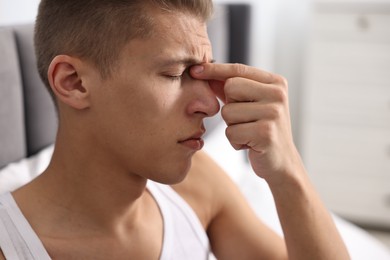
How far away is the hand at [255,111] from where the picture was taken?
3.27ft

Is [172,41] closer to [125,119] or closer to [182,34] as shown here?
[182,34]

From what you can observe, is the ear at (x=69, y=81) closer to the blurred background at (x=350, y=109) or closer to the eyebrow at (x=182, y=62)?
the eyebrow at (x=182, y=62)

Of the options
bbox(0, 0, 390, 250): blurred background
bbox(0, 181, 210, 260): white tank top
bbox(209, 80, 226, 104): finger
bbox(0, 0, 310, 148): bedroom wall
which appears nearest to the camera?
bbox(0, 181, 210, 260): white tank top

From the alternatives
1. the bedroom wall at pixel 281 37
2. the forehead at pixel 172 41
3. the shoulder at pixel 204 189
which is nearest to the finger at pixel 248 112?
the forehead at pixel 172 41

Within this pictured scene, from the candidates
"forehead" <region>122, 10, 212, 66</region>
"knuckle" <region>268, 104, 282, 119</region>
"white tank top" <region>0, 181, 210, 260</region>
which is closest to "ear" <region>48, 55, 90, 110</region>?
"forehead" <region>122, 10, 212, 66</region>

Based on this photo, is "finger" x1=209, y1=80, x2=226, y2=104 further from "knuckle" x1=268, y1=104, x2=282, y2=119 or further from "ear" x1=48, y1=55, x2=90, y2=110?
"ear" x1=48, y1=55, x2=90, y2=110

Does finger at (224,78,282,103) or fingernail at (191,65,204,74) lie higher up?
fingernail at (191,65,204,74)

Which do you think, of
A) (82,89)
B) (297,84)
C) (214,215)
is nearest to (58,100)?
(82,89)

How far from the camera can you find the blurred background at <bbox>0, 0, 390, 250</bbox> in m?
2.85

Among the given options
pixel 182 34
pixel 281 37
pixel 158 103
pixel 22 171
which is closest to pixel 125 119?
pixel 158 103

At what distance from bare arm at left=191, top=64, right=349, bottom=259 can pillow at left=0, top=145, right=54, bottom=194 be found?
1.57ft

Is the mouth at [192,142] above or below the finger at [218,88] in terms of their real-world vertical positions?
below

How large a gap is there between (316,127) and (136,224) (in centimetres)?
201

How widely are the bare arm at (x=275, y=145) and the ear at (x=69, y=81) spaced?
194mm
